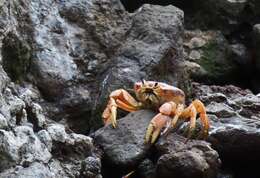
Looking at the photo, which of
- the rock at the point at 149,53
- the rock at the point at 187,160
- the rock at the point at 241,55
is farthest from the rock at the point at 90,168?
the rock at the point at 241,55

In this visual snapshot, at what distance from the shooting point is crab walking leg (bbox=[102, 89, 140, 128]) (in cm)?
845

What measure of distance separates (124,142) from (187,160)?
0.82 m

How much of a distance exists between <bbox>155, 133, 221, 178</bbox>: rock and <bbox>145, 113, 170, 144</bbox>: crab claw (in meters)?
0.15

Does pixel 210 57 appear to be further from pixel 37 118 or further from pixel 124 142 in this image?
pixel 37 118

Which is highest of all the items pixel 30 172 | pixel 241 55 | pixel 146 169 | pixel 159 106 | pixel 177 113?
pixel 30 172

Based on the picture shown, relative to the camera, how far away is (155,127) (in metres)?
7.65

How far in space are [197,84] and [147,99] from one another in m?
2.88

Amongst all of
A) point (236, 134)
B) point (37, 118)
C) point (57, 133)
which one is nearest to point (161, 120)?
point (236, 134)

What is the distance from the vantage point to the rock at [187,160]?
702 centimetres

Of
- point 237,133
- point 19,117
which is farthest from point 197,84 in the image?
point 19,117

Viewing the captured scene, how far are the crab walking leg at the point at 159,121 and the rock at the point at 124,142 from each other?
0.09 m

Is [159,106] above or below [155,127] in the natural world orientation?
below

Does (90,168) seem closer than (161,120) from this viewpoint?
Yes

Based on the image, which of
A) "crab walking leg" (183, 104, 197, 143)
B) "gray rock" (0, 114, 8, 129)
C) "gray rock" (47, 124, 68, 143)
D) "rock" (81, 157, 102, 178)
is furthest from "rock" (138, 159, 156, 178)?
"gray rock" (0, 114, 8, 129)
